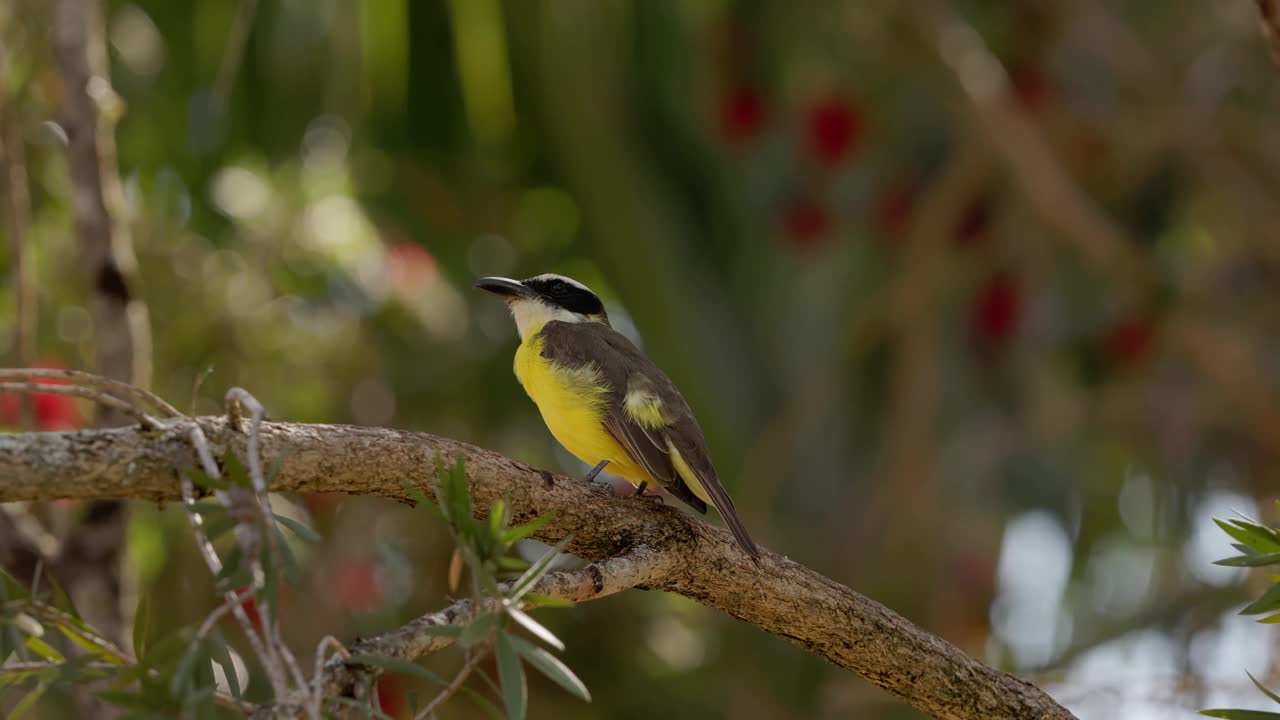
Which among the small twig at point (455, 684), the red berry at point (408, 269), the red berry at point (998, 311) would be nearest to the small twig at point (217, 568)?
the small twig at point (455, 684)

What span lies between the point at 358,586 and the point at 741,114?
384cm

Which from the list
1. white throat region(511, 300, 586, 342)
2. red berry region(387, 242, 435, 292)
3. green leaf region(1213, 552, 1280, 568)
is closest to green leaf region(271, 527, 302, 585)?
green leaf region(1213, 552, 1280, 568)

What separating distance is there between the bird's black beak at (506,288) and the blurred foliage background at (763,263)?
1.74 metres

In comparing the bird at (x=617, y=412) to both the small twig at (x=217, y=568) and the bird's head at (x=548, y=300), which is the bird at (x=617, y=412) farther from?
the small twig at (x=217, y=568)

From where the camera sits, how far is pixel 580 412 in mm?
3922

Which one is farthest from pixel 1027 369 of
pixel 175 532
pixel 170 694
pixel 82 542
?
pixel 170 694

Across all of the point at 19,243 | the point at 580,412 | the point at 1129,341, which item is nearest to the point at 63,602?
the point at 580,412

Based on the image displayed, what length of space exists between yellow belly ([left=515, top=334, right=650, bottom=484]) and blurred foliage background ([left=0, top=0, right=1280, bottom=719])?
2.32 metres

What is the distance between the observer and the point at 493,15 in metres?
9.16

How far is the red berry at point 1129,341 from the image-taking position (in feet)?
29.1

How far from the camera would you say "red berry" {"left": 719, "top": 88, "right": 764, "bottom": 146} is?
9039mm

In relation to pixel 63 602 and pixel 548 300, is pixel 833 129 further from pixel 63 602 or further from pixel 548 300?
pixel 63 602

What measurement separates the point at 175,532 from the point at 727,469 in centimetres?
435

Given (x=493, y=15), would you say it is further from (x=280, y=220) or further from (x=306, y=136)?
(x=280, y=220)
